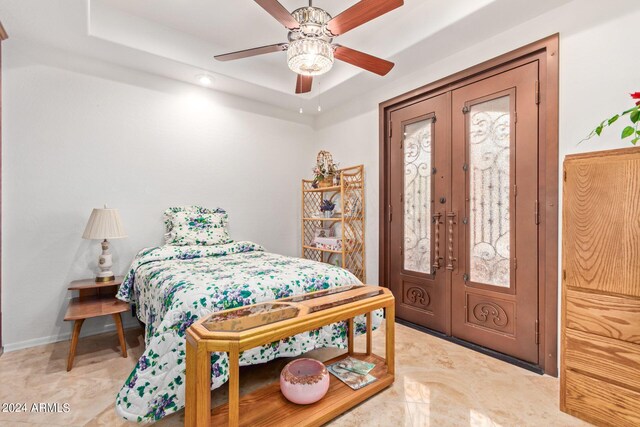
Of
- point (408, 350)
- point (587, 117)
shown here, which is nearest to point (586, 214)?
point (587, 117)

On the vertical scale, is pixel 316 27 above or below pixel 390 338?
above

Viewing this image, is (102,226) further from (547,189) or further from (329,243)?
(547,189)

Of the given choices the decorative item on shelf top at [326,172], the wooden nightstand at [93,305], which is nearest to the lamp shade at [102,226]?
the wooden nightstand at [93,305]

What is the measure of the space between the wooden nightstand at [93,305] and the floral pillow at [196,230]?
23.5 inches

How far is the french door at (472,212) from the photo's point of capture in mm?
2207

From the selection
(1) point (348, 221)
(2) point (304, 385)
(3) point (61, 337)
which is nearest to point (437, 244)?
(1) point (348, 221)

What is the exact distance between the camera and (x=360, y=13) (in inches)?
67.4

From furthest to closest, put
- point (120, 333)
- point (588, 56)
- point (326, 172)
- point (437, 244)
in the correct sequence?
point (326, 172) < point (437, 244) < point (120, 333) < point (588, 56)

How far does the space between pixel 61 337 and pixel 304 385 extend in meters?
2.42

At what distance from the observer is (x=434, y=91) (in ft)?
9.31

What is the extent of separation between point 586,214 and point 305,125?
11.2 ft

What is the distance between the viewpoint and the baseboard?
2428 millimetres

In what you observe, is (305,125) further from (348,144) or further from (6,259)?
(6,259)

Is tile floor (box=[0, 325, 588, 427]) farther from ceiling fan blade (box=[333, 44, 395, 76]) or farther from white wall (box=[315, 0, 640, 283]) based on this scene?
ceiling fan blade (box=[333, 44, 395, 76])
